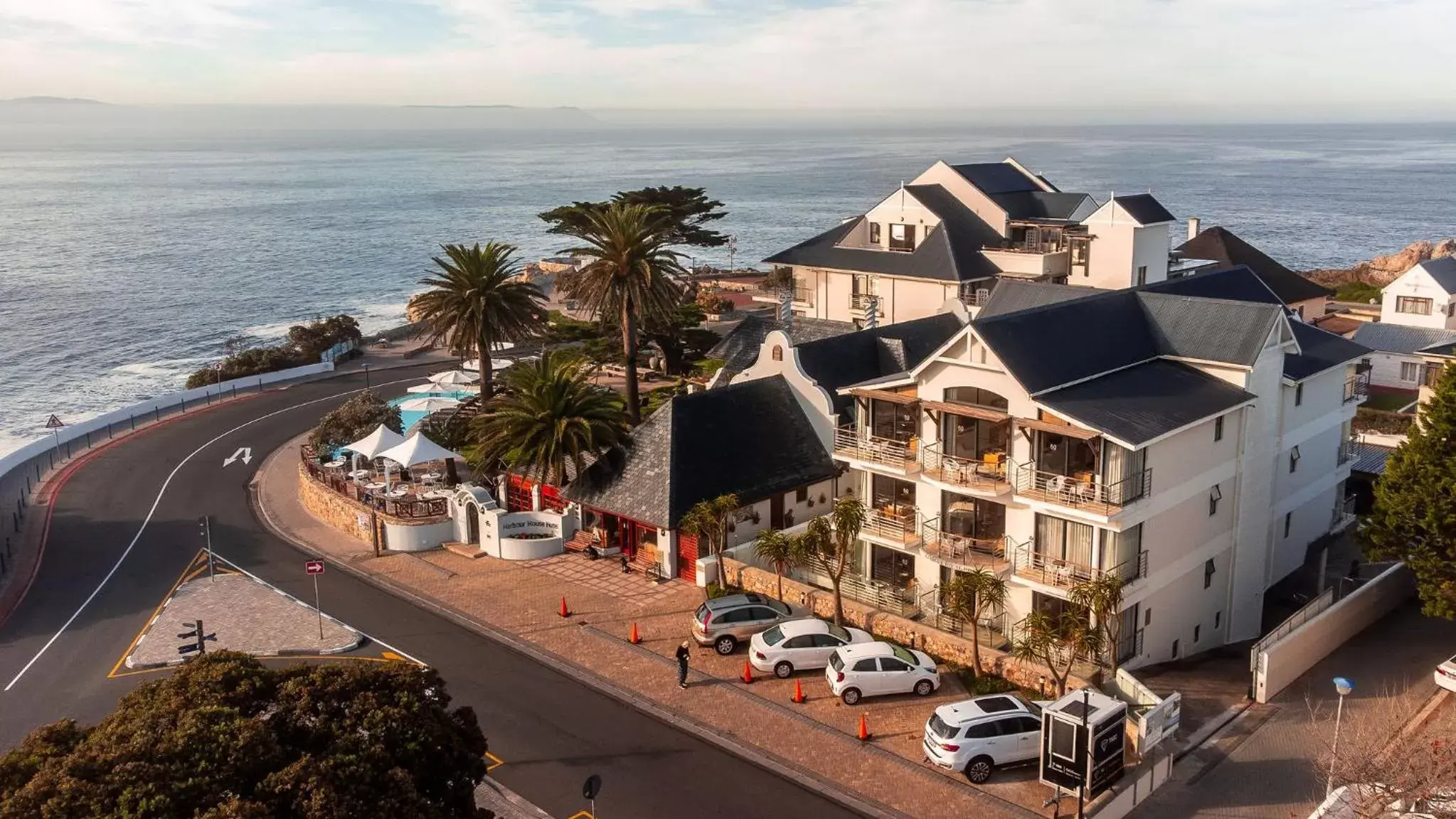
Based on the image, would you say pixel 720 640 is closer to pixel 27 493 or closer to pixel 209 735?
pixel 209 735

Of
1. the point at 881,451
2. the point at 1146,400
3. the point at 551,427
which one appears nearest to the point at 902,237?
the point at 551,427

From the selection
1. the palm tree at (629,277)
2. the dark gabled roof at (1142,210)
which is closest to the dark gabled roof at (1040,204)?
the dark gabled roof at (1142,210)

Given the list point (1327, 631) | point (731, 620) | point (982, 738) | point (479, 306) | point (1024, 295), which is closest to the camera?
point (982, 738)

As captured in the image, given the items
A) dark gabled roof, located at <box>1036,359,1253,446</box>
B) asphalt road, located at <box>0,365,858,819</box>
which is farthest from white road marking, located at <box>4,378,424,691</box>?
dark gabled roof, located at <box>1036,359,1253,446</box>

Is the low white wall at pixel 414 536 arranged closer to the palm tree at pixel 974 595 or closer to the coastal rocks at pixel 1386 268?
the palm tree at pixel 974 595

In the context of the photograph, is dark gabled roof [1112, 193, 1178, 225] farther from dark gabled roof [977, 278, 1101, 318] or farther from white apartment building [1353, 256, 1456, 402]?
white apartment building [1353, 256, 1456, 402]

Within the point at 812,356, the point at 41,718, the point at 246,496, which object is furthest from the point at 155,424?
the point at 812,356

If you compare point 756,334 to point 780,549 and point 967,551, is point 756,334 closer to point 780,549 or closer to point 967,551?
point 780,549
